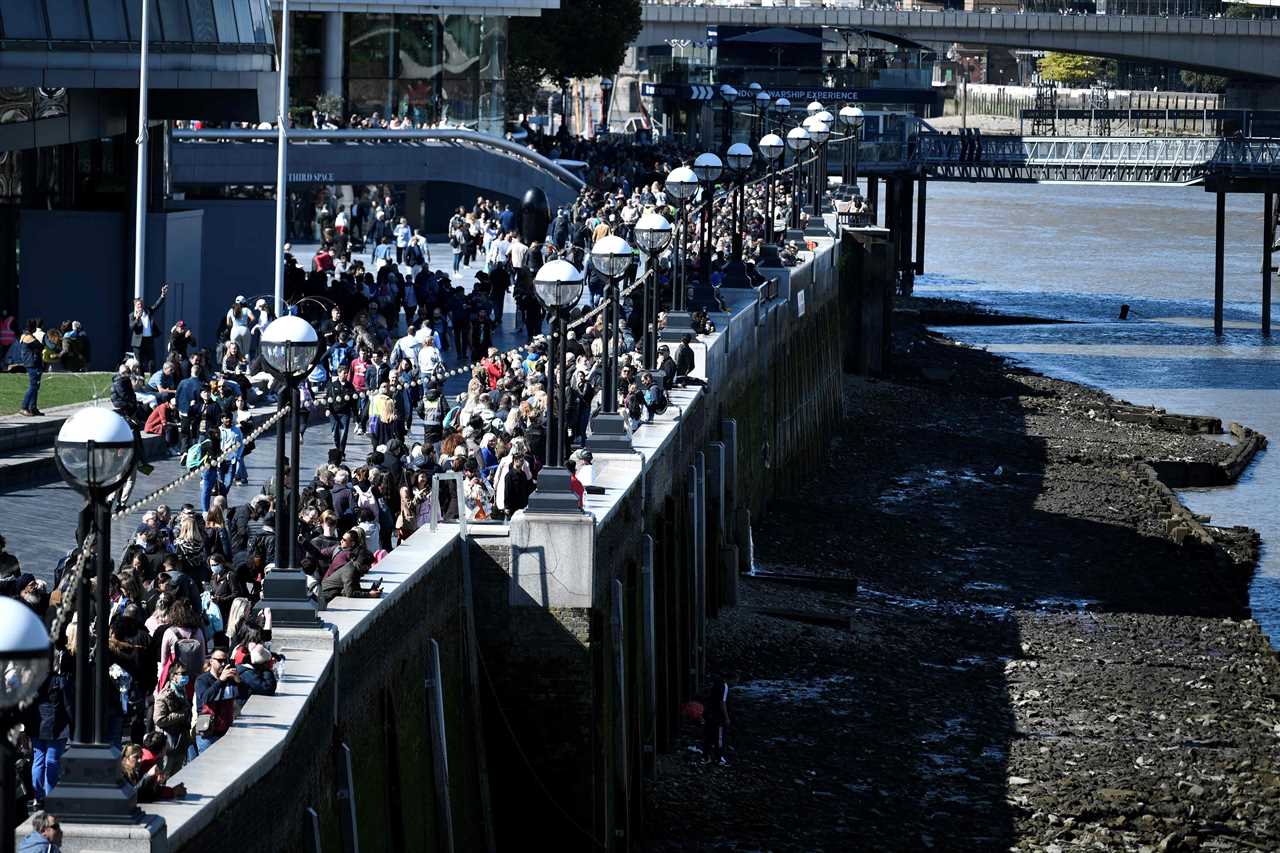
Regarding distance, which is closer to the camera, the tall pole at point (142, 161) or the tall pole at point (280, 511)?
the tall pole at point (280, 511)

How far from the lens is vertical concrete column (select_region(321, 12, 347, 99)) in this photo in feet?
209

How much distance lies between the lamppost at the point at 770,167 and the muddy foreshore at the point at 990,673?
4.63 m

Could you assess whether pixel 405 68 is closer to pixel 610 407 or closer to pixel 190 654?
pixel 610 407

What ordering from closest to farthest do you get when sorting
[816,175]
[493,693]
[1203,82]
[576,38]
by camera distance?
[493,693]
[816,175]
[576,38]
[1203,82]

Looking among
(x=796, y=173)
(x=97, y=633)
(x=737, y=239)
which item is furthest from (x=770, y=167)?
(x=97, y=633)

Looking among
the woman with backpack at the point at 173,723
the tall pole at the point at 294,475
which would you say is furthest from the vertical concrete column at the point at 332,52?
the woman with backpack at the point at 173,723

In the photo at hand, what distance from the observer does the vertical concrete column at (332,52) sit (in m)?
63.7

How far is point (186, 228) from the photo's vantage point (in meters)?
41.6

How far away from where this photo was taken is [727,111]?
76875 mm

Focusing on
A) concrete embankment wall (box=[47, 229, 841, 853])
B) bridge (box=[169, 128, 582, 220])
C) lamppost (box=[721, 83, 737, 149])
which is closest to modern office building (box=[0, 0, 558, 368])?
bridge (box=[169, 128, 582, 220])

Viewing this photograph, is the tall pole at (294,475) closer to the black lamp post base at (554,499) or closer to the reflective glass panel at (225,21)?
the black lamp post base at (554,499)

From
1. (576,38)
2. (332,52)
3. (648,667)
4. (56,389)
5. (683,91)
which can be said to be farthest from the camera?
(576,38)

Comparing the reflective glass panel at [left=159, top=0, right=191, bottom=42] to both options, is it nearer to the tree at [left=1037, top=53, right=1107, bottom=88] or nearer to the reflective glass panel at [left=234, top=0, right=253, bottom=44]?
the reflective glass panel at [left=234, top=0, right=253, bottom=44]

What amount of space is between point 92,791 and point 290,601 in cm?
401
